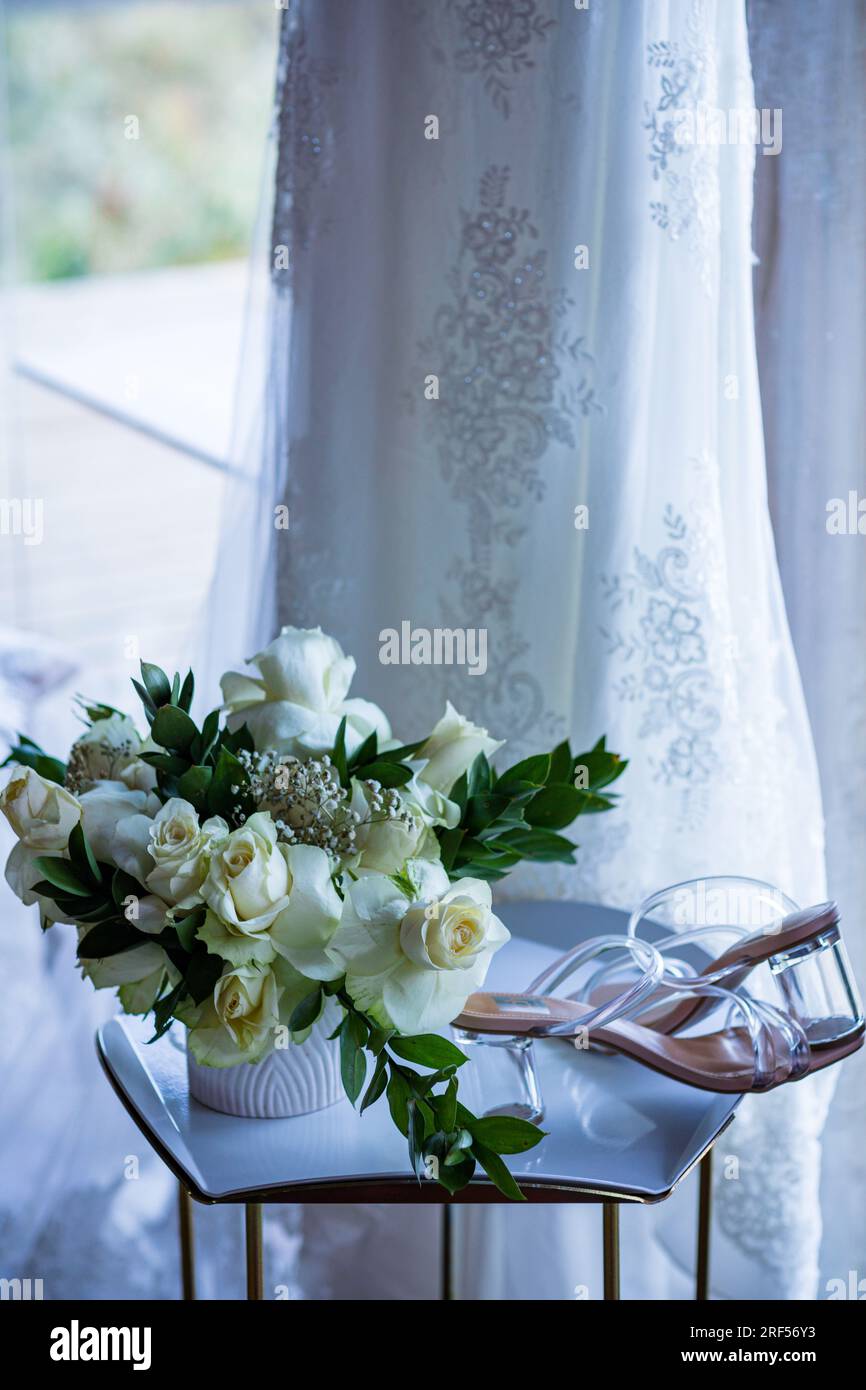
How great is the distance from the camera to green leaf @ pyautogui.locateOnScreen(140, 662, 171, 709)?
778 millimetres

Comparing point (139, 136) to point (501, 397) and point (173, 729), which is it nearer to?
point (501, 397)

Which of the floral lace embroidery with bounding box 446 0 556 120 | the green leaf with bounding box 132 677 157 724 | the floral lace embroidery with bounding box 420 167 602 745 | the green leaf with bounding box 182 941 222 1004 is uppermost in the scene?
the floral lace embroidery with bounding box 446 0 556 120

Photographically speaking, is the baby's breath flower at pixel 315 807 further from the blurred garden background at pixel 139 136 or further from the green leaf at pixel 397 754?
the blurred garden background at pixel 139 136

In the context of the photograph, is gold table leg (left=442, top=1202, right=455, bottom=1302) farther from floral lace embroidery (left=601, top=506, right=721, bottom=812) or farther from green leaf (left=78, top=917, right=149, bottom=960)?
green leaf (left=78, top=917, right=149, bottom=960)

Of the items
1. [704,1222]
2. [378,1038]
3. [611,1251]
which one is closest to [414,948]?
[378,1038]

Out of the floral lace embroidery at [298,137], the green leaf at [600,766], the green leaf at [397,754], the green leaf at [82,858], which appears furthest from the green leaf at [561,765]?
the floral lace embroidery at [298,137]

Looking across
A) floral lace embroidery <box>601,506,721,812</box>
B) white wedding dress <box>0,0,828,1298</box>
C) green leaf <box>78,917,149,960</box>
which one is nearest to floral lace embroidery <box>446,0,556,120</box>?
white wedding dress <box>0,0,828,1298</box>

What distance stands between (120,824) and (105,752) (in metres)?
0.11

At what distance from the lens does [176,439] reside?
6.87 feet

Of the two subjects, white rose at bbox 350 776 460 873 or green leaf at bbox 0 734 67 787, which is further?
green leaf at bbox 0 734 67 787

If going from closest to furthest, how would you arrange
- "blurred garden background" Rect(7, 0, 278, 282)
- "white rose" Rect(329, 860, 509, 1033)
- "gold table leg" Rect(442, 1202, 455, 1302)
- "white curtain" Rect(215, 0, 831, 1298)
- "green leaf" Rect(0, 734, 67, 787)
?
"white rose" Rect(329, 860, 509, 1033) < "green leaf" Rect(0, 734, 67, 787) < "white curtain" Rect(215, 0, 831, 1298) < "gold table leg" Rect(442, 1202, 455, 1302) < "blurred garden background" Rect(7, 0, 278, 282)

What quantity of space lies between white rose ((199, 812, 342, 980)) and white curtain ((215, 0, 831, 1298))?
0.46m
